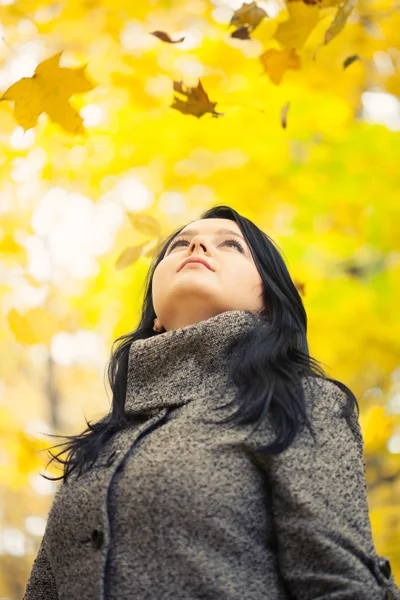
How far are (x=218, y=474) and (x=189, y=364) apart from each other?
0.26 metres

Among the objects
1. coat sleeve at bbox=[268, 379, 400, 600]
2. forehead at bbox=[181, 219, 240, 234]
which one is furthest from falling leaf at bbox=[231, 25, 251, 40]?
coat sleeve at bbox=[268, 379, 400, 600]

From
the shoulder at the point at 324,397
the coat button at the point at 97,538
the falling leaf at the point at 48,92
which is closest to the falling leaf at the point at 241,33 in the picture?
the falling leaf at the point at 48,92

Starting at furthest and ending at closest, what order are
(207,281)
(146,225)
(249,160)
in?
(249,160), (146,225), (207,281)

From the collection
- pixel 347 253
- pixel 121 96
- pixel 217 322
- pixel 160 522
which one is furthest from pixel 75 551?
pixel 121 96

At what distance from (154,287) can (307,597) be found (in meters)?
0.72

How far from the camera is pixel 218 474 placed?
1196 mm

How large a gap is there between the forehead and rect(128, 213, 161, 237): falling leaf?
0.83 metres

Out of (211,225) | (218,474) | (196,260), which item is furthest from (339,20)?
(218,474)

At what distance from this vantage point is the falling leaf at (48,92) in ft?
5.64

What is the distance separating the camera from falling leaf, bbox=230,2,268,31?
195cm

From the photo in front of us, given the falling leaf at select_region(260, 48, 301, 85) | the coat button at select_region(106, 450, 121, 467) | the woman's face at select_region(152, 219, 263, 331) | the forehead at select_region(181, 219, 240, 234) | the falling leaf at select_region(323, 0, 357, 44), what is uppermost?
the falling leaf at select_region(260, 48, 301, 85)

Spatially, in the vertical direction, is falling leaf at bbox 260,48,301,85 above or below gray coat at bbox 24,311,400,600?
above

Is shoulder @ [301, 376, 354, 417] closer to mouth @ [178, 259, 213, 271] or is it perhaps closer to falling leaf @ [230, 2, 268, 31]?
mouth @ [178, 259, 213, 271]

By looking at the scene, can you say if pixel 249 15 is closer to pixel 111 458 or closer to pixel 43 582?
pixel 111 458
